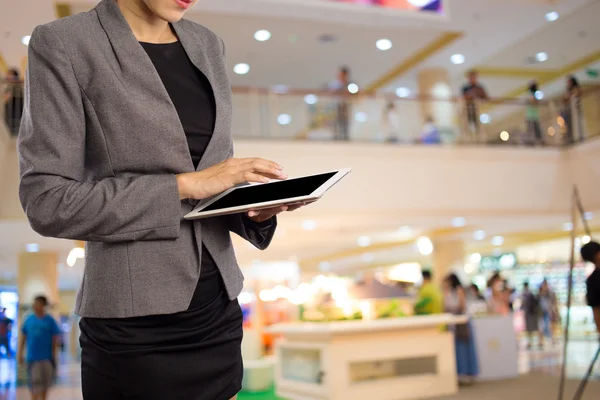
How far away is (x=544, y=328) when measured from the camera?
18.3 meters

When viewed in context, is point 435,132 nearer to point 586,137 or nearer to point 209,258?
point 586,137

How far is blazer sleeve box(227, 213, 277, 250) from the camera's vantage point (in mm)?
1055

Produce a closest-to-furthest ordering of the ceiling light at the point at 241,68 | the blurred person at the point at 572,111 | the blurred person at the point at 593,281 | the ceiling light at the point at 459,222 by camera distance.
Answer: the blurred person at the point at 593,281 < the blurred person at the point at 572,111 < the ceiling light at the point at 459,222 < the ceiling light at the point at 241,68

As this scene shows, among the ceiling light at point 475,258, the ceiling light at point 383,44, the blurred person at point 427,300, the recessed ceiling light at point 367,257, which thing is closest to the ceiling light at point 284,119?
the blurred person at point 427,300

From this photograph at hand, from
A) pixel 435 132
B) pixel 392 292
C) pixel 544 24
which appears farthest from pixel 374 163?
pixel 544 24

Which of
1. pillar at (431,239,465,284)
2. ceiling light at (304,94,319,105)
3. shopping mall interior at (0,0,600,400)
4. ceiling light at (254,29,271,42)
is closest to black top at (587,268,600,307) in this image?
shopping mall interior at (0,0,600,400)

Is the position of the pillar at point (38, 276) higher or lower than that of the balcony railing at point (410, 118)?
lower

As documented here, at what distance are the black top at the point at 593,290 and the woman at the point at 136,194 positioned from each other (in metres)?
6.31

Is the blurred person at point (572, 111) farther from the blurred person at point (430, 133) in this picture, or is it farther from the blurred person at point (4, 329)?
the blurred person at point (4, 329)

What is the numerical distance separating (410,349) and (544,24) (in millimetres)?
9372

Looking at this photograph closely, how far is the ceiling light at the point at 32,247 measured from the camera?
13905 mm

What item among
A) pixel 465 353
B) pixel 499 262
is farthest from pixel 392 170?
pixel 499 262

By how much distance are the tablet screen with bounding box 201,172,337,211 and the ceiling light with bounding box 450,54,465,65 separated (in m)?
15.8

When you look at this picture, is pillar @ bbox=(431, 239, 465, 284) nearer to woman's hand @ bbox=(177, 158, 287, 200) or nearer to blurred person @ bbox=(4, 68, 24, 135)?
blurred person @ bbox=(4, 68, 24, 135)
